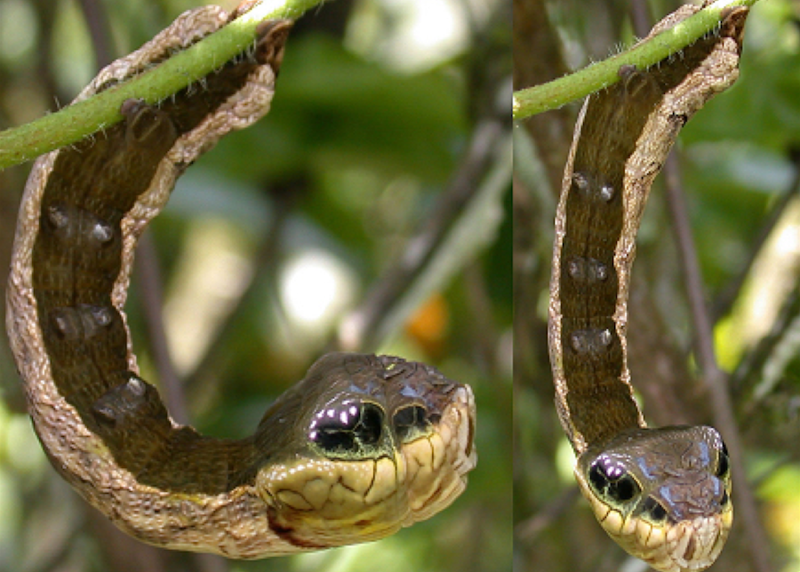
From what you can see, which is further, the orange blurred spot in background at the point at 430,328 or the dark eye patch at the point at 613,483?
the orange blurred spot in background at the point at 430,328

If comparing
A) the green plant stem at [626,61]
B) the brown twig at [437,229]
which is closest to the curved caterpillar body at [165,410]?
the green plant stem at [626,61]

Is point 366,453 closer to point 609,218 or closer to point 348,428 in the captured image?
point 348,428

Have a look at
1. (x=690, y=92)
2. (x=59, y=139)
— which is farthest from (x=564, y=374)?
(x=59, y=139)

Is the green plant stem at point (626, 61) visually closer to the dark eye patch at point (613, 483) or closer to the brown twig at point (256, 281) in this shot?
the dark eye patch at point (613, 483)

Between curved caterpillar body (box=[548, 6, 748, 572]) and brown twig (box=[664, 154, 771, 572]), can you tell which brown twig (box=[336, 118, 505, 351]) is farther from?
curved caterpillar body (box=[548, 6, 748, 572])

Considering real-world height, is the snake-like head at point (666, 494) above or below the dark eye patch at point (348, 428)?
below

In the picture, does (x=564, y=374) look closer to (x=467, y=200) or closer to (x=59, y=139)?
(x=59, y=139)
